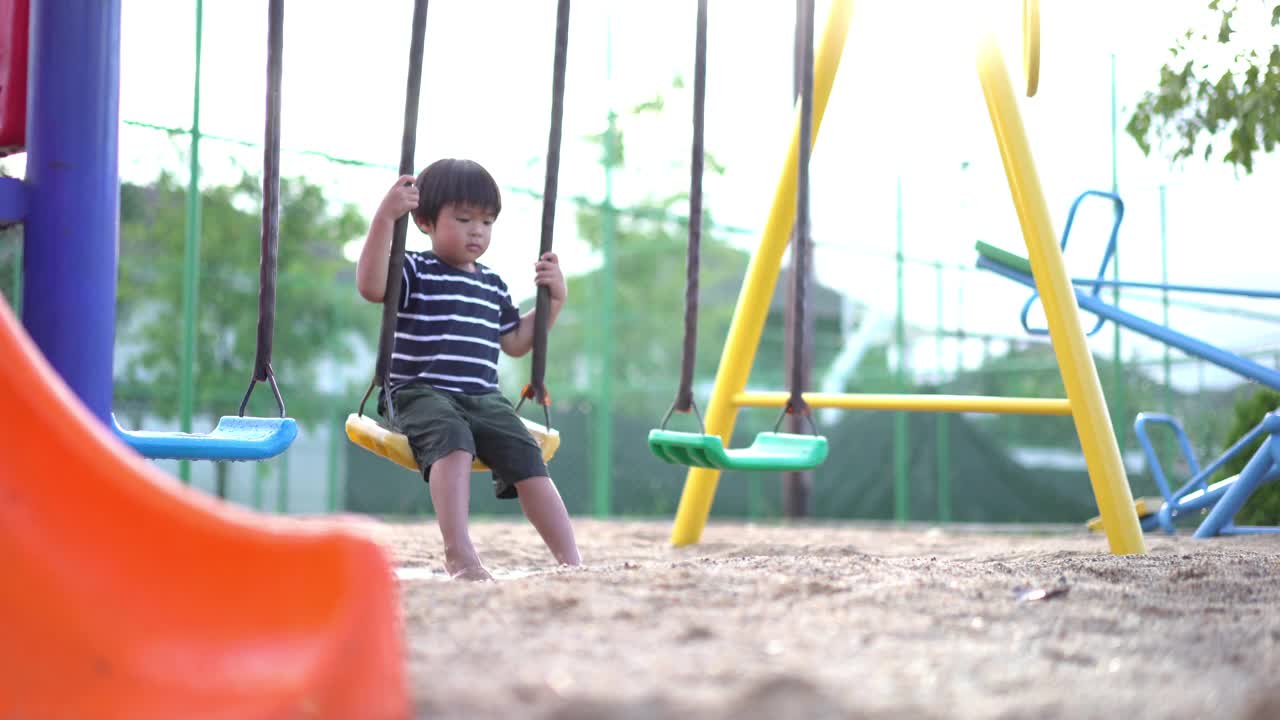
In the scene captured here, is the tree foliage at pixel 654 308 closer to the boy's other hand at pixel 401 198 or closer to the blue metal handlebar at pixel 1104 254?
the blue metal handlebar at pixel 1104 254

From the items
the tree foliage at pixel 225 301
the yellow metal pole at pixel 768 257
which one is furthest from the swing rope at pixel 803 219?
the tree foliage at pixel 225 301

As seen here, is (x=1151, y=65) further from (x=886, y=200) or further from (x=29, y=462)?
(x=29, y=462)

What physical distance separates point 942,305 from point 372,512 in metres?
4.29

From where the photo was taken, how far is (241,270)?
9.45m

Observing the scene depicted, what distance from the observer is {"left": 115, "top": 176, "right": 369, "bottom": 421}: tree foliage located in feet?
26.9

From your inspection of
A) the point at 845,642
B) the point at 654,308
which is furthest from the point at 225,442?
the point at 654,308

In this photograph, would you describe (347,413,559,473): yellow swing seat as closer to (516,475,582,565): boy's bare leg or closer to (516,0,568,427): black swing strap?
(516,0,568,427): black swing strap

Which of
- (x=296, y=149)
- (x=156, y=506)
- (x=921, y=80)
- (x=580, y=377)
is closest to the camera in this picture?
(x=156, y=506)

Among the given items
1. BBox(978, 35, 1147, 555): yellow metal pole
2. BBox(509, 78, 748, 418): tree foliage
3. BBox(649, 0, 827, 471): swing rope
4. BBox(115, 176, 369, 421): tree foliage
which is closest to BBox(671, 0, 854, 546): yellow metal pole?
BBox(978, 35, 1147, 555): yellow metal pole

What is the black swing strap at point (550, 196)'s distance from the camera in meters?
2.59

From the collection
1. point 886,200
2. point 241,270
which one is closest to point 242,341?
point 241,270

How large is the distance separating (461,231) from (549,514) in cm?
70

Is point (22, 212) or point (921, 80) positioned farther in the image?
point (921, 80)

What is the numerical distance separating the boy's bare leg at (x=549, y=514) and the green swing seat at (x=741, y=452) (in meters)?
0.26
